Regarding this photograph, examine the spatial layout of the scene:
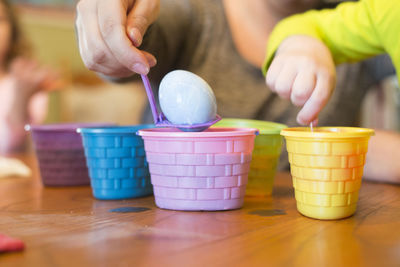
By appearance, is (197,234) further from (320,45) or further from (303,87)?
(320,45)

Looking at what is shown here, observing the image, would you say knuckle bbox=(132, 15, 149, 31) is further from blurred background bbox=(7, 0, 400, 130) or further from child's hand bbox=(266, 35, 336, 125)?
blurred background bbox=(7, 0, 400, 130)

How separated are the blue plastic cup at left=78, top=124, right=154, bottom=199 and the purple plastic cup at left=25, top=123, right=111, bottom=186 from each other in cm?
13

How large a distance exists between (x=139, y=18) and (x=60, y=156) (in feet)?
1.06

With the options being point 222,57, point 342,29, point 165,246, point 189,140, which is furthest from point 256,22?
point 165,246

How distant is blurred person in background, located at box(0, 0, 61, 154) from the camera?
2061 millimetres

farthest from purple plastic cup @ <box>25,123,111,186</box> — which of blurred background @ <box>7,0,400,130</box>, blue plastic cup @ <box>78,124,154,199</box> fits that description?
blurred background @ <box>7,0,400,130</box>

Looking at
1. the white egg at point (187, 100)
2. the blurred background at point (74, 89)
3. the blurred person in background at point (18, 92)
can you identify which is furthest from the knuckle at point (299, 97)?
the blurred background at point (74, 89)

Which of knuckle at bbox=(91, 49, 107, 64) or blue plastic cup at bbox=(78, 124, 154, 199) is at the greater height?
knuckle at bbox=(91, 49, 107, 64)

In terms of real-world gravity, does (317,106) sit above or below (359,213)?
above

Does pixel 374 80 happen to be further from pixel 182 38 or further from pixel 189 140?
pixel 189 140

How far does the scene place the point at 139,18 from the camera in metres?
0.67

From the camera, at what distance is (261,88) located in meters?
1.14

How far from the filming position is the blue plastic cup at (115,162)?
66 centimetres

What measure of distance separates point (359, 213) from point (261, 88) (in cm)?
63
